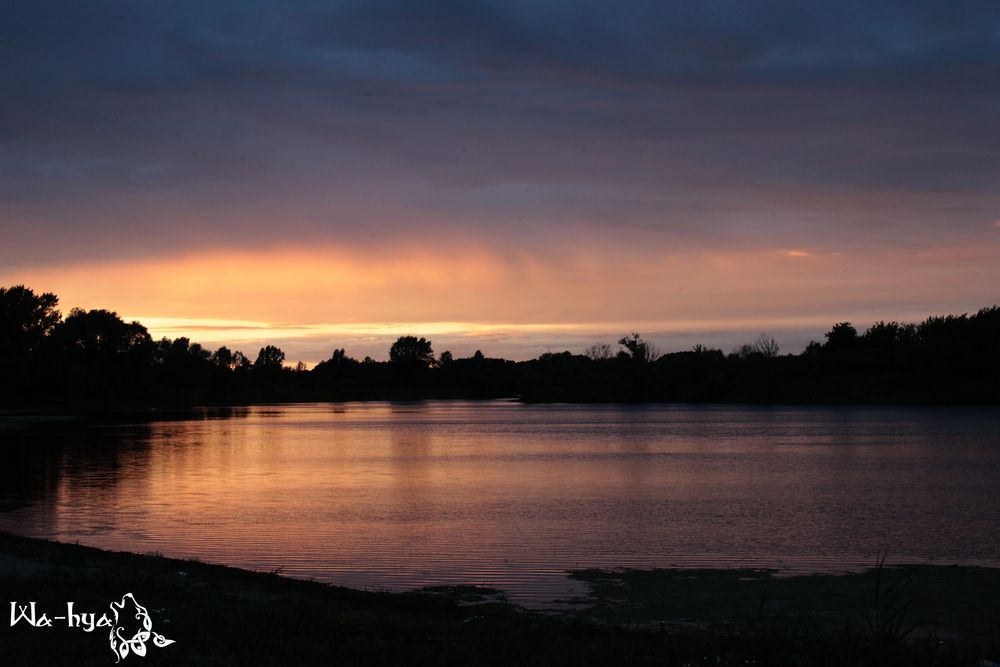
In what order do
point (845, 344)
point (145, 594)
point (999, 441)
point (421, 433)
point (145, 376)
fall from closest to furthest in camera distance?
point (145, 594) < point (999, 441) < point (421, 433) < point (145, 376) < point (845, 344)

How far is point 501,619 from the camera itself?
13844 mm

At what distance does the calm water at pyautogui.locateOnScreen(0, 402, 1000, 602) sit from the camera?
70.5 ft

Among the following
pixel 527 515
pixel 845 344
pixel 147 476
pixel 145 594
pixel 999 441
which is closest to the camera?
pixel 145 594

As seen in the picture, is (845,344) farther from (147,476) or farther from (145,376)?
(147,476)

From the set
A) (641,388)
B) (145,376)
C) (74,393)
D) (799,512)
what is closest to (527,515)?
(799,512)

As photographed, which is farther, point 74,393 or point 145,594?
point 74,393

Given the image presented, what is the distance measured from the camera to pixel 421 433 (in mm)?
84062

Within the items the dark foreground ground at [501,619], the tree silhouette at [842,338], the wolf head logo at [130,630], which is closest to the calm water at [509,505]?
the dark foreground ground at [501,619]

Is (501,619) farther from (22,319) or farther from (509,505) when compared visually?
(22,319)

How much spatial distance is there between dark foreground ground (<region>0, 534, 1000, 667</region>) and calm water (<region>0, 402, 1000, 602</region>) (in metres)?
2.07

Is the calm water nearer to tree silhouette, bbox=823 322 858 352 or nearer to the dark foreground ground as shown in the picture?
the dark foreground ground

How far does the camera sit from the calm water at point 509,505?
21484 mm

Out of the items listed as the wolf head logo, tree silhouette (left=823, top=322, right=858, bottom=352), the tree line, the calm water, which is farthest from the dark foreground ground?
tree silhouette (left=823, top=322, right=858, bottom=352)

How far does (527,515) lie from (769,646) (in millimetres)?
18629
